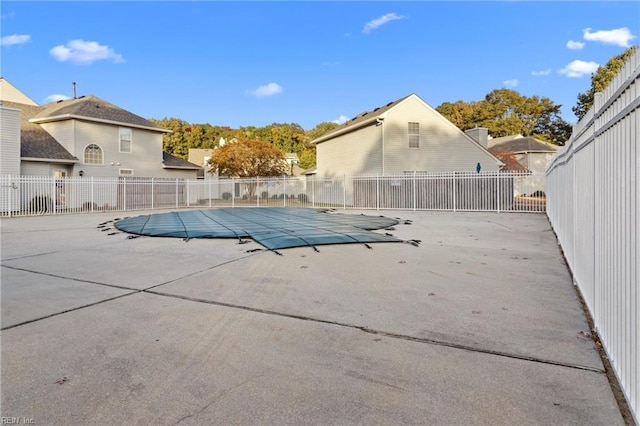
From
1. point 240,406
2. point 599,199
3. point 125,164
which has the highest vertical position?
point 125,164

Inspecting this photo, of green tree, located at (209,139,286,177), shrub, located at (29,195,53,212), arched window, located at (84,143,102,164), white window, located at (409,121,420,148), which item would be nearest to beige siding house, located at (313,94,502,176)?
white window, located at (409,121,420,148)

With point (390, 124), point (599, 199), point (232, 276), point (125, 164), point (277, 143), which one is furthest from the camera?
point (277, 143)

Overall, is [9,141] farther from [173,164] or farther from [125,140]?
[173,164]

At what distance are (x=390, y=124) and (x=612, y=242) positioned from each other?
1997 centimetres

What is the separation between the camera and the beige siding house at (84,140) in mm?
20609

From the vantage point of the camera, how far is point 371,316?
3.42m

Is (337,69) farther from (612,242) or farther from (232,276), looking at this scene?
(612,242)

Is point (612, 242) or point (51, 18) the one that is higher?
point (51, 18)

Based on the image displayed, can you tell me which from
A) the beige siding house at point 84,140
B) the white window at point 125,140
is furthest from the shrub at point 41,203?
the white window at point 125,140

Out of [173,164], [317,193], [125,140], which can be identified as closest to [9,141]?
[125,140]

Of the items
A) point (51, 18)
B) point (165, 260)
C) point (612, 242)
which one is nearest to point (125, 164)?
point (51, 18)

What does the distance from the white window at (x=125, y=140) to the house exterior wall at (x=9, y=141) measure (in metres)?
6.09

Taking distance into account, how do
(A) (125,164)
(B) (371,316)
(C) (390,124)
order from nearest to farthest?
(B) (371,316), (C) (390,124), (A) (125,164)

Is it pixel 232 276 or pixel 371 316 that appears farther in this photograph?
pixel 232 276
